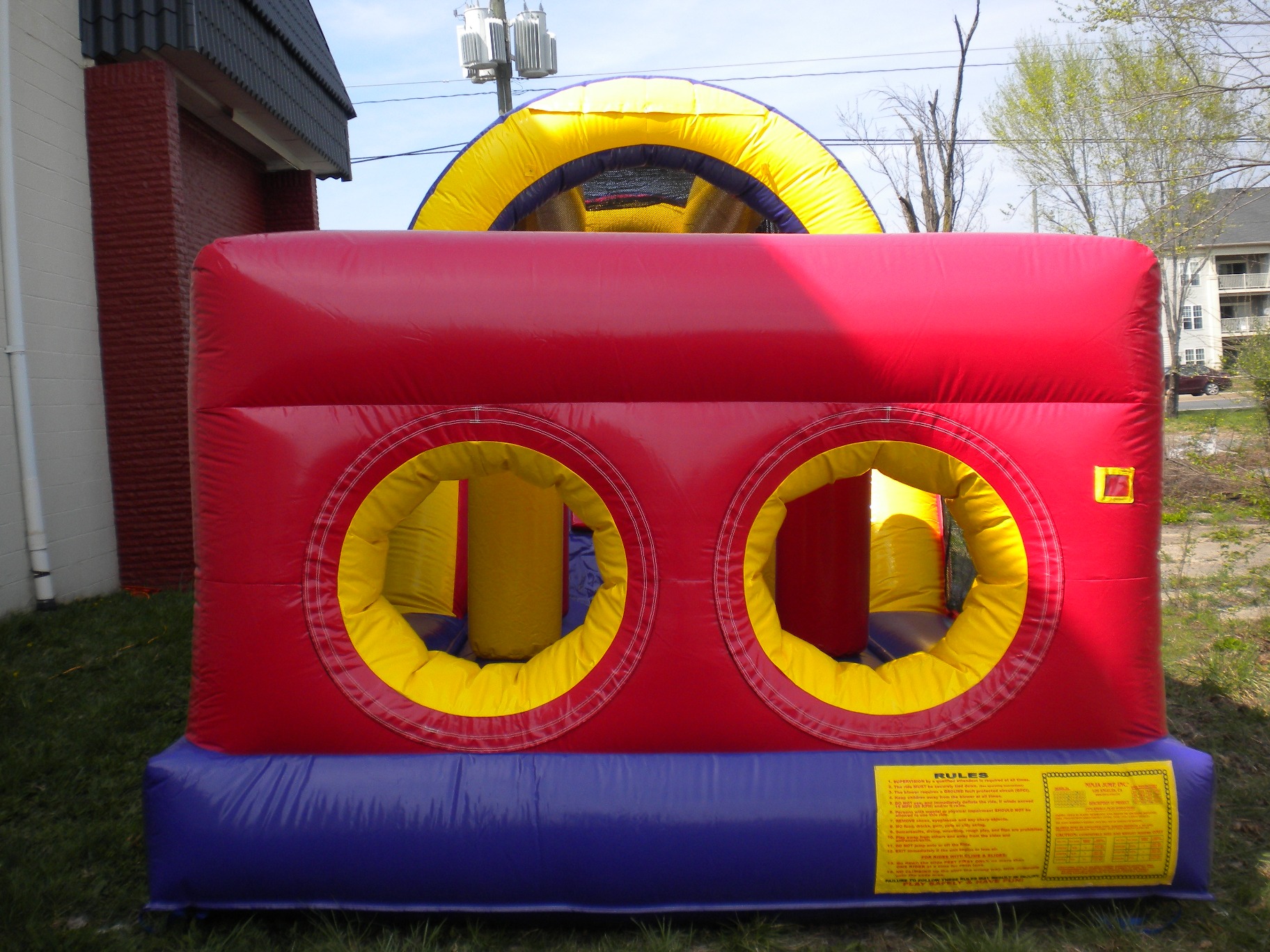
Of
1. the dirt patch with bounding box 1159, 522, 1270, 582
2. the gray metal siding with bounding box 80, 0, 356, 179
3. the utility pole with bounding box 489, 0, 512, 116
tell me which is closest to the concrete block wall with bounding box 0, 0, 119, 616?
the gray metal siding with bounding box 80, 0, 356, 179

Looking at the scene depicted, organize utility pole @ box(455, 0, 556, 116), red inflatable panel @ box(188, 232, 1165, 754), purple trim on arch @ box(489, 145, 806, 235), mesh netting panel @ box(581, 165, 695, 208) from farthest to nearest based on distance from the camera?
utility pole @ box(455, 0, 556, 116) < mesh netting panel @ box(581, 165, 695, 208) < purple trim on arch @ box(489, 145, 806, 235) < red inflatable panel @ box(188, 232, 1165, 754)

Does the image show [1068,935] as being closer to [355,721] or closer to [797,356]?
[797,356]

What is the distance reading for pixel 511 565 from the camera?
128 inches

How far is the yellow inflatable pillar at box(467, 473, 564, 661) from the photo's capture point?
10.6 feet

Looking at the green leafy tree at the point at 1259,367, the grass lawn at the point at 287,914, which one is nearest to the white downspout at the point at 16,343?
the grass lawn at the point at 287,914

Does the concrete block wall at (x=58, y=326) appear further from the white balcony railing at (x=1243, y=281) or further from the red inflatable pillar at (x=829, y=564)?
the white balcony railing at (x=1243, y=281)

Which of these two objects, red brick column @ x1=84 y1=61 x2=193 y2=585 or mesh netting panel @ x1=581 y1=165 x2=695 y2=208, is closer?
red brick column @ x1=84 y1=61 x2=193 y2=585

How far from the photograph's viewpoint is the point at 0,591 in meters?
4.61

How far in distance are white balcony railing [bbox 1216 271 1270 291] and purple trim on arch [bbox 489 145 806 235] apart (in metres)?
31.0

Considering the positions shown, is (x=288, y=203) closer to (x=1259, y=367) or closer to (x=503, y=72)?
(x=503, y=72)

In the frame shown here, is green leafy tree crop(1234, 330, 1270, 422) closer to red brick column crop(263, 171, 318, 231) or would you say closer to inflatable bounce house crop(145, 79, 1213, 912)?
inflatable bounce house crop(145, 79, 1213, 912)

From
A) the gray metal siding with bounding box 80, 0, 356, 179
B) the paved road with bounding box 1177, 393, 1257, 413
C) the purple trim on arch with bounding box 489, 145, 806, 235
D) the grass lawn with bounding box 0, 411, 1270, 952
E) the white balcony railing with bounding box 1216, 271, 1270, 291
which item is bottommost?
the grass lawn with bounding box 0, 411, 1270, 952

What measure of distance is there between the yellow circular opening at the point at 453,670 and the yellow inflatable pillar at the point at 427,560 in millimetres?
1252

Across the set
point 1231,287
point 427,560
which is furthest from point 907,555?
point 1231,287
